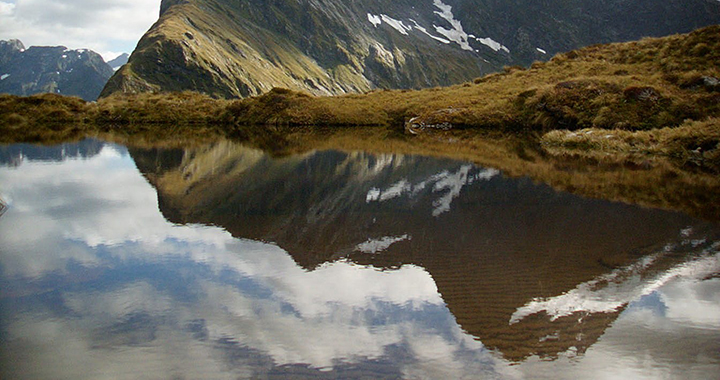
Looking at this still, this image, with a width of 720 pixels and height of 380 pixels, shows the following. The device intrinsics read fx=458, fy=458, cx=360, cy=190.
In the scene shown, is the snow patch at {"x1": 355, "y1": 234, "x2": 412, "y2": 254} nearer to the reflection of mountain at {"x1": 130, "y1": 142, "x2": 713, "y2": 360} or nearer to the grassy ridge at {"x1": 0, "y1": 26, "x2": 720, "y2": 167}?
the reflection of mountain at {"x1": 130, "y1": 142, "x2": 713, "y2": 360}

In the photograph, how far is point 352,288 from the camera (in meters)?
5.79

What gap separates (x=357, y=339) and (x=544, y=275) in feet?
9.85

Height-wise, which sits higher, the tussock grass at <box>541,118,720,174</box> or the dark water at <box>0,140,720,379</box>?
the tussock grass at <box>541,118,720,174</box>

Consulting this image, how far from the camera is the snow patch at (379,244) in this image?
7.41 meters

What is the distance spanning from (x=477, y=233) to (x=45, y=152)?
20925mm

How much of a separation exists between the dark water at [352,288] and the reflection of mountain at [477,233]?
0.12ft

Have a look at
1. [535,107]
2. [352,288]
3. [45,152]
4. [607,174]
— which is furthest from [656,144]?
[45,152]

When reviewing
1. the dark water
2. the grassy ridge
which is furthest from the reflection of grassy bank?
the grassy ridge

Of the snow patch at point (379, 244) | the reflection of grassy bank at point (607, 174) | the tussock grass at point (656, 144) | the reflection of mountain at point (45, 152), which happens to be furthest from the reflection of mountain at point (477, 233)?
the tussock grass at point (656, 144)

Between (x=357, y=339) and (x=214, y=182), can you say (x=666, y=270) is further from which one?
(x=214, y=182)

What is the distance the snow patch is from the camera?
7414 mm

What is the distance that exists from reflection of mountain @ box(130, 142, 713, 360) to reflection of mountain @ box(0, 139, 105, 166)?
694 cm

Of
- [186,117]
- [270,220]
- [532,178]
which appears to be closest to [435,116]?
[186,117]

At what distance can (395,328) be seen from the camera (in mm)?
4672
